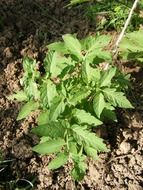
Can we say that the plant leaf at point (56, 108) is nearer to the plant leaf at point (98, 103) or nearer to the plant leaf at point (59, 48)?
the plant leaf at point (98, 103)

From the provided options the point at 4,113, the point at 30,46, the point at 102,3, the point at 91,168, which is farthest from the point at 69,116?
the point at 102,3

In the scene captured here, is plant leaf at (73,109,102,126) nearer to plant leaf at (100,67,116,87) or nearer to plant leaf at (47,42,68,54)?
plant leaf at (100,67,116,87)

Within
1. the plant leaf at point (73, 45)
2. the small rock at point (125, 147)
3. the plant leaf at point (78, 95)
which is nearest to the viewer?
the plant leaf at point (78, 95)

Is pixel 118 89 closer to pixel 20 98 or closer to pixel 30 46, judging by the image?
pixel 20 98

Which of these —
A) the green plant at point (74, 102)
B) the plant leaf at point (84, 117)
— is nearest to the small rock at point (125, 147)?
the green plant at point (74, 102)

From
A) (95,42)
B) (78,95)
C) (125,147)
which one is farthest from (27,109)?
(125,147)

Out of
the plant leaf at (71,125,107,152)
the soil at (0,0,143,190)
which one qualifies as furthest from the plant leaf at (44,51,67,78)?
the soil at (0,0,143,190)
